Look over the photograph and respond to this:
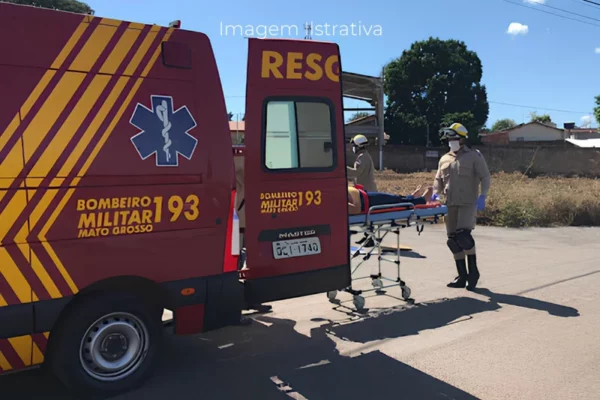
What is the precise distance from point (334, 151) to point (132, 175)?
2.15 meters

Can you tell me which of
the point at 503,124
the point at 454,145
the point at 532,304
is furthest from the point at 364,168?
the point at 503,124

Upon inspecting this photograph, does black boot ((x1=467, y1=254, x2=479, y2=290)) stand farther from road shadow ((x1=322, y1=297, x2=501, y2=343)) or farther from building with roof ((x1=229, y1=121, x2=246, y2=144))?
building with roof ((x1=229, y1=121, x2=246, y2=144))

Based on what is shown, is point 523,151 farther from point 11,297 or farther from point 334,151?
point 11,297

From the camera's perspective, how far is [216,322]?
14.6ft

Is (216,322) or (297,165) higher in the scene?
(297,165)

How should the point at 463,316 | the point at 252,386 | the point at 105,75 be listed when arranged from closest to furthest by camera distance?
the point at 105,75, the point at 252,386, the point at 463,316

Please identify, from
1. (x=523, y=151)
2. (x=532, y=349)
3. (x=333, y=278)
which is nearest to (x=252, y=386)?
(x=333, y=278)

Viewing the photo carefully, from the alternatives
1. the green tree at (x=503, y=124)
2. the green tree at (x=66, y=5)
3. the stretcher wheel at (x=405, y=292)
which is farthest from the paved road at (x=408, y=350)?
the green tree at (x=503, y=124)

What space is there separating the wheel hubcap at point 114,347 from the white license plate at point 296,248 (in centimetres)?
141

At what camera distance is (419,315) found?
6.19 metres

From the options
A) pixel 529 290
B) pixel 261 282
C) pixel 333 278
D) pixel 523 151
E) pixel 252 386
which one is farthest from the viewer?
pixel 523 151

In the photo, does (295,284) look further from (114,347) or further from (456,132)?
(456,132)

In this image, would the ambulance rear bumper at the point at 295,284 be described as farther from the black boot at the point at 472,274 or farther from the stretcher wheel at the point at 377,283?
the black boot at the point at 472,274

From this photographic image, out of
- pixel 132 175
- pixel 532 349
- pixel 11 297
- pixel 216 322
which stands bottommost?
pixel 532 349
